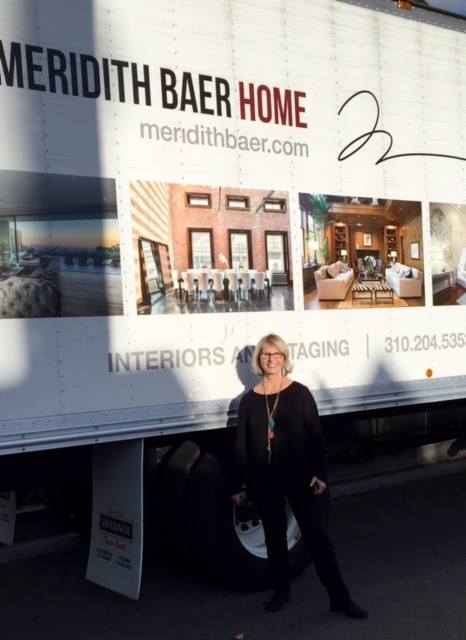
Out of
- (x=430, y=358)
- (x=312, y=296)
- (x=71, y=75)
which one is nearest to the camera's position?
(x=71, y=75)

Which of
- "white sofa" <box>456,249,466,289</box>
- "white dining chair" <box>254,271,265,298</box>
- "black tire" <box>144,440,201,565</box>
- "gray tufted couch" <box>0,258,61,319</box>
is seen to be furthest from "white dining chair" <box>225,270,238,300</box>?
"white sofa" <box>456,249,466,289</box>

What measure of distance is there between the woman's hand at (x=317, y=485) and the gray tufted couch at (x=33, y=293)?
1.71m

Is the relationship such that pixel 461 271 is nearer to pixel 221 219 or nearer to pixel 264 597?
pixel 221 219

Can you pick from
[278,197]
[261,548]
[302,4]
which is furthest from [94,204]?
[261,548]

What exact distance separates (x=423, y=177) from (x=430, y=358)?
1.28 m

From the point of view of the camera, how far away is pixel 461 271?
583 cm

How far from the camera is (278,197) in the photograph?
A: 4988 millimetres

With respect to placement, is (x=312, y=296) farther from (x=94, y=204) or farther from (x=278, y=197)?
(x=94, y=204)

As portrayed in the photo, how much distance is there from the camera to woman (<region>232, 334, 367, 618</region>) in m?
4.52

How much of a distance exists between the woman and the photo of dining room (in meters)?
0.42

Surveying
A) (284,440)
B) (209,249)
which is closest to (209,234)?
(209,249)

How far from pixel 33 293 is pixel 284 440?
162cm
